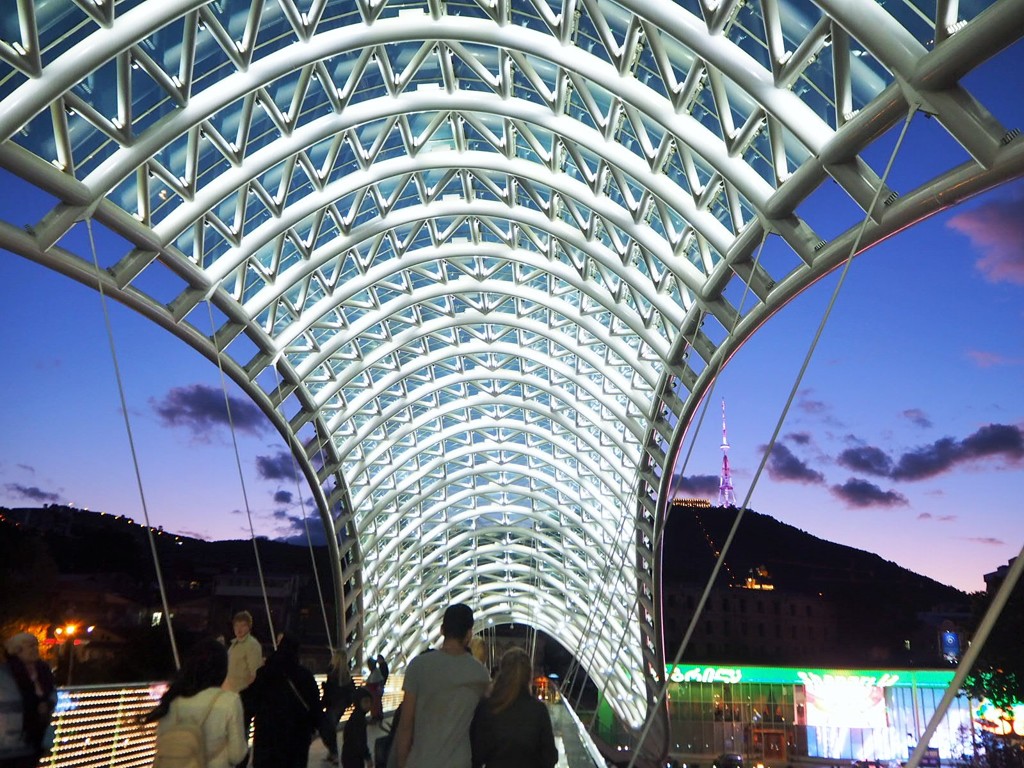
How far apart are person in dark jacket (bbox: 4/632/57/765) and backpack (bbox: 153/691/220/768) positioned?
7.49ft

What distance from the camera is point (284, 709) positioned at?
7168 millimetres

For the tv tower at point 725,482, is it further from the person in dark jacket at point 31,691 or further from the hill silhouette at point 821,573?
the person in dark jacket at point 31,691

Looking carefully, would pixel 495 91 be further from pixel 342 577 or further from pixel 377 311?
pixel 342 577

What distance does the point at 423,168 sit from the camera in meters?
27.3

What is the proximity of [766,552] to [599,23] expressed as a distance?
125007 mm

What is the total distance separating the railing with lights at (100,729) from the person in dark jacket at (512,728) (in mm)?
4629

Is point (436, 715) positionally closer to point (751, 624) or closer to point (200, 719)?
point (200, 719)

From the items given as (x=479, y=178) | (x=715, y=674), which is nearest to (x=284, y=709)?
(x=479, y=178)

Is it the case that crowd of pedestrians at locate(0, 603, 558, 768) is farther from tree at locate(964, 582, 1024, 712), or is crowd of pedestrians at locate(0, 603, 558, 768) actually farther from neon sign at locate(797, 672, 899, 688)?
neon sign at locate(797, 672, 899, 688)

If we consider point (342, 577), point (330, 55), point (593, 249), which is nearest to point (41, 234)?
point (330, 55)

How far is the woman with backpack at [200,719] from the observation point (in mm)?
4988

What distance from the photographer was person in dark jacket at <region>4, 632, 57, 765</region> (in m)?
6.70

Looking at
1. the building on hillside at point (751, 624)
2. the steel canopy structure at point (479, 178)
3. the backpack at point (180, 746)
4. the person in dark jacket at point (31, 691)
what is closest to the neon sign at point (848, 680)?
the steel canopy structure at point (479, 178)

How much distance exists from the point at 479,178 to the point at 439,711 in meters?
25.8
